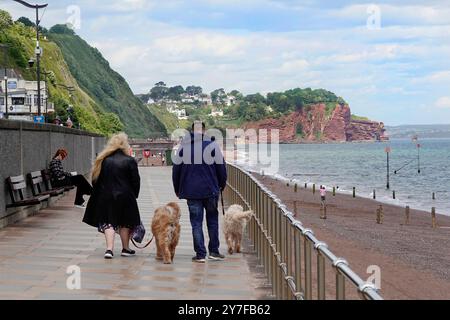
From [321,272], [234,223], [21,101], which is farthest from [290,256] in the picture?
[21,101]

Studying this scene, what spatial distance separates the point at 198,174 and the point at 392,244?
2345 centimetres

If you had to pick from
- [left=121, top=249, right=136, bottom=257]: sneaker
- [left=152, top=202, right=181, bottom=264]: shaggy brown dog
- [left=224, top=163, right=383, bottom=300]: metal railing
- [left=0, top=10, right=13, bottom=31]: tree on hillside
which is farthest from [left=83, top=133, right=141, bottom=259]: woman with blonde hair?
[left=0, top=10, right=13, bottom=31]: tree on hillside

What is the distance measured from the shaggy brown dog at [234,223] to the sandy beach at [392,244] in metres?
5.52

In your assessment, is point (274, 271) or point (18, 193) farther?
point (18, 193)

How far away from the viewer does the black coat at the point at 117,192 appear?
1111cm

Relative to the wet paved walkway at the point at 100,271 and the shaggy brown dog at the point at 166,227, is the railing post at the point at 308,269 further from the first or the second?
the shaggy brown dog at the point at 166,227

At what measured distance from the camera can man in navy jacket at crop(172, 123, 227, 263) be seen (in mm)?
10820

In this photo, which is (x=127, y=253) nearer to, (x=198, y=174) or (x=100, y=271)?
(x=100, y=271)

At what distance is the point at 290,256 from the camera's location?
25.3 ft

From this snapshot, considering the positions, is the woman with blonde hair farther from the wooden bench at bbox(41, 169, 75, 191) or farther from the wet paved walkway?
the wooden bench at bbox(41, 169, 75, 191)

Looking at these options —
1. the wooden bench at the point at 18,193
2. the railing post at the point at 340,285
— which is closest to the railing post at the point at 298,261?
Answer: the railing post at the point at 340,285

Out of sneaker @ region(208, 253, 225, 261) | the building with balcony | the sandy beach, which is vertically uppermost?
the building with balcony
